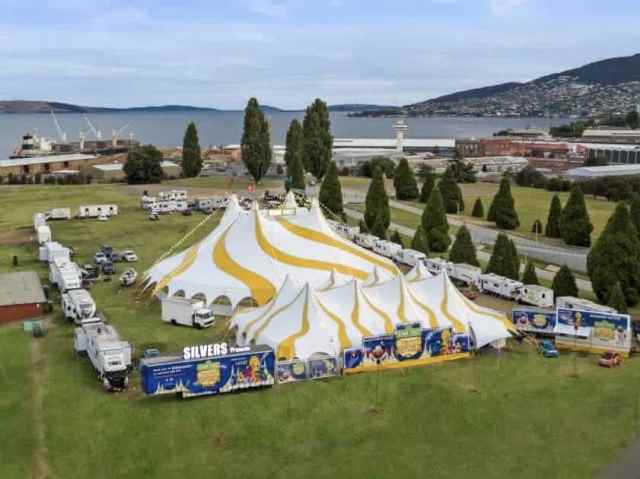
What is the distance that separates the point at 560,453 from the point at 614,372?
27.6ft

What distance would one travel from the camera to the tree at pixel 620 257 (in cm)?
3878

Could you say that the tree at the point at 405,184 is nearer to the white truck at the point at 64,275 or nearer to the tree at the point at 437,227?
the tree at the point at 437,227

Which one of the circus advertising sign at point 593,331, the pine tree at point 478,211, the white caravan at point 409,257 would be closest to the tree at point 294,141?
the pine tree at point 478,211

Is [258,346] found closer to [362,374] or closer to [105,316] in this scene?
[362,374]

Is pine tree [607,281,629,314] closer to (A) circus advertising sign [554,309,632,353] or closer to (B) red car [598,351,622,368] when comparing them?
(A) circus advertising sign [554,309,632,353]

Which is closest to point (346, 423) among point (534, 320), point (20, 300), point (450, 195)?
point (534, 320)

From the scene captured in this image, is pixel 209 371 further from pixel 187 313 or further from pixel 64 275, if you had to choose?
pixel 64 275

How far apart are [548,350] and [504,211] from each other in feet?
116

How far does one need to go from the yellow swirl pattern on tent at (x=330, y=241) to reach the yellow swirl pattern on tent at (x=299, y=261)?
153 centimetres

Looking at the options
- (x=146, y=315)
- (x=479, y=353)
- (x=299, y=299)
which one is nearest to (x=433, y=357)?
(x=479, y=353)

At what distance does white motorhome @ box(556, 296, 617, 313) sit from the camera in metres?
34.1

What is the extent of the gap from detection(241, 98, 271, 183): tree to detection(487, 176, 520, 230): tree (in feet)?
103

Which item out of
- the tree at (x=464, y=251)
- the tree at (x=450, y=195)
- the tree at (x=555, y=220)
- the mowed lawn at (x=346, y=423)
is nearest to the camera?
the mowed lawn at (x=346, y=423)

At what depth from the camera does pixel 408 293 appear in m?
33.4
